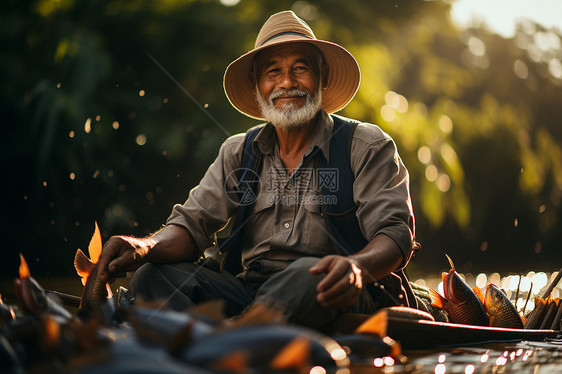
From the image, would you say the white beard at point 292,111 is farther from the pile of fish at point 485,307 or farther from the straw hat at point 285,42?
the pile of fish at point 485,307

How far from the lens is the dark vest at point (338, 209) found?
229 cm

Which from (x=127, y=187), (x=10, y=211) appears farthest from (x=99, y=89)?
(x=10, y=211)

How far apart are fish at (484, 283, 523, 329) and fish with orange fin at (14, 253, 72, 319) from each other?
1775mm

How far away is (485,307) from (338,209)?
0.87m

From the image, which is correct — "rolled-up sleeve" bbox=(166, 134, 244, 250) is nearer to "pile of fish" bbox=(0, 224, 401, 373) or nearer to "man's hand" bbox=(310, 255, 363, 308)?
"man's hand" bbox=(310, 255, 363, 308)

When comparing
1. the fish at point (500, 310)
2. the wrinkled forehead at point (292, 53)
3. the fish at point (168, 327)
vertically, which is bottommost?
the fish at point (500, 310)

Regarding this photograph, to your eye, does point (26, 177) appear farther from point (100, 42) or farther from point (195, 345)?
point (195, 345)

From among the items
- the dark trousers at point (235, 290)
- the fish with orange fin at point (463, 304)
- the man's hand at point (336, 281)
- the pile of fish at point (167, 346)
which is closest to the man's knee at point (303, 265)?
the dark trousers at point (235, 290)

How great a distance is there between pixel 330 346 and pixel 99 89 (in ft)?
18.5

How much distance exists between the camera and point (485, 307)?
2699 millimetres

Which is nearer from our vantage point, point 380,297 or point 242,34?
point 380,297

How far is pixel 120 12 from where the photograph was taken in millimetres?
7121

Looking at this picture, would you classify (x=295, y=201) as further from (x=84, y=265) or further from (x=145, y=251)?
(x=84, y=265)

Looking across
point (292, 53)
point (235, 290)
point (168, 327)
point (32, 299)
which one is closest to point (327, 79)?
point (292, 53)
